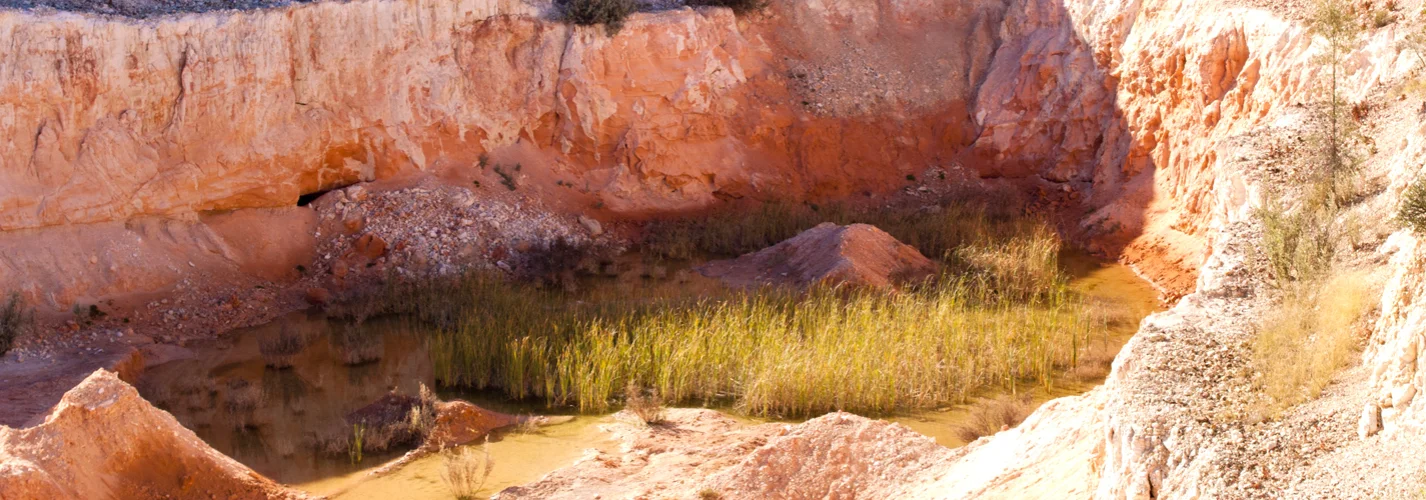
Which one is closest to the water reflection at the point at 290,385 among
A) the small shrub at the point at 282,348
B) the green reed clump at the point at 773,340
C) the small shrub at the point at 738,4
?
the small shrub at the point at 282,348

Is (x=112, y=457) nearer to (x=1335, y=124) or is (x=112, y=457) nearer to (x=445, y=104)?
(x=1335, y=124)

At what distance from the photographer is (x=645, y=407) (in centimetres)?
877

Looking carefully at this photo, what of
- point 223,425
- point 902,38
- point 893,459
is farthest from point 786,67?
point 893,459

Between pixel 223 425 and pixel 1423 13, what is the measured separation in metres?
10.5

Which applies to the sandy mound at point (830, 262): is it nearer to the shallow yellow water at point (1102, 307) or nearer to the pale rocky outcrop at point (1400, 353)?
the shallow yellow water at point (1102, 307)

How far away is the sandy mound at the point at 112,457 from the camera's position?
Result: 663 cm

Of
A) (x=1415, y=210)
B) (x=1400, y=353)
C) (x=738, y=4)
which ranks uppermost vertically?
(x=738, y=4)

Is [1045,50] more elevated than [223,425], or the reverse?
[1045,50]

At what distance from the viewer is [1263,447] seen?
4.30 meters

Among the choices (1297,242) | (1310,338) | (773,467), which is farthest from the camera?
(773,467)

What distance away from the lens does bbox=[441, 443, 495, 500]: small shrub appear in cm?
762

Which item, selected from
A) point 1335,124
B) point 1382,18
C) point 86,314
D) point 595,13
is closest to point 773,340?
point 1335,124

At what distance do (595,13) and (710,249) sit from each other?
3522mm

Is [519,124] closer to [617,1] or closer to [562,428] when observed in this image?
[617,1]
